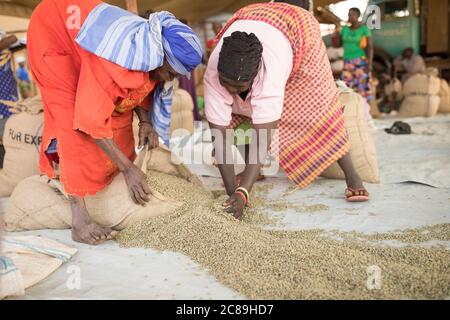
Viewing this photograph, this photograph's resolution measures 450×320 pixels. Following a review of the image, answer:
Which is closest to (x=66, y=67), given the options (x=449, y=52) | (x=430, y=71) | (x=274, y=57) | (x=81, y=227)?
(x=81, y=227)

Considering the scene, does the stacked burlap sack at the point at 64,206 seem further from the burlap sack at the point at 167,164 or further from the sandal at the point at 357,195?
the sandal at the point at 357,195

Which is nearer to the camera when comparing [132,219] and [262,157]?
[132,219]

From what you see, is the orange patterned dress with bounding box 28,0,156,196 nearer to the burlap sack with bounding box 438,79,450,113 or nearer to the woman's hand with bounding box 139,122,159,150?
the woman's hand with bounding box 139,122,159,150

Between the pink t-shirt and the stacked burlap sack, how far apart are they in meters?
0.43

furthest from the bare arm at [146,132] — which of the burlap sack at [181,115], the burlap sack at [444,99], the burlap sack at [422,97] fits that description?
the burlap sack at [444,99]

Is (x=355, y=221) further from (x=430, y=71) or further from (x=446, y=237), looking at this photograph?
(x=430, y=71)

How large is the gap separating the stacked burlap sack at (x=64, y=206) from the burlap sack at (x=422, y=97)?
17.0 ft

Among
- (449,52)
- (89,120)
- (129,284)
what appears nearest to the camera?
(129,284)

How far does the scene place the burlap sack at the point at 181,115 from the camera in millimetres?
4781

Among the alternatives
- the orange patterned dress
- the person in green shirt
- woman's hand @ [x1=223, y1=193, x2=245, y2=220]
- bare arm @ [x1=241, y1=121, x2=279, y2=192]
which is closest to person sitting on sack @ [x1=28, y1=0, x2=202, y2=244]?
the orange patterned dress

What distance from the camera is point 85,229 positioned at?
6.88ft

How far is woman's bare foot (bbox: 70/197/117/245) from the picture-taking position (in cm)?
208

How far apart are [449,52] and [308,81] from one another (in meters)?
8.08

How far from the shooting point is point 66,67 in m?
2.10
